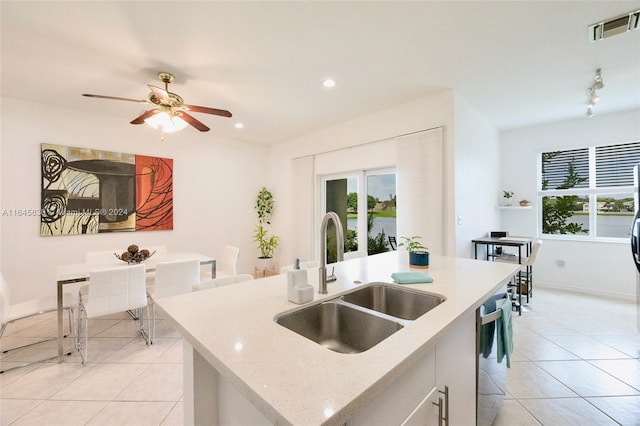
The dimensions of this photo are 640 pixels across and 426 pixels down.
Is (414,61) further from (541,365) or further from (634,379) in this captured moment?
(634,379)

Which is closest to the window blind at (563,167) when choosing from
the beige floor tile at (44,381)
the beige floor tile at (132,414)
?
the beige floor tile at (132,414)

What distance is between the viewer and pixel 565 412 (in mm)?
1706

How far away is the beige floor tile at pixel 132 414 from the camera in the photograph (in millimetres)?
1610

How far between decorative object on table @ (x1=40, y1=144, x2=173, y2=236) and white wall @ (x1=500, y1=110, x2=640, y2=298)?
19.0ft

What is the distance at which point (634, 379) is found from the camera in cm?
201

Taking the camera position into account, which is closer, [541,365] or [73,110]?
[541,365]

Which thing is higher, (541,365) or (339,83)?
(339,83)

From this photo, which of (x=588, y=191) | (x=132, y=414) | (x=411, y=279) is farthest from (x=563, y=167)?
(x=132, y=414)

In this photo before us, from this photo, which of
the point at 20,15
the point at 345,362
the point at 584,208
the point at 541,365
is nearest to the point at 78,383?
the point at 345,362

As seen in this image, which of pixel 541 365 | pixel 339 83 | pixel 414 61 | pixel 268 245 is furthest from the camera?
pixel 268 245

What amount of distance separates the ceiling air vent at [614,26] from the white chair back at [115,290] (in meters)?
4.22

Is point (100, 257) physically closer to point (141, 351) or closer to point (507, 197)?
point (141, 351)

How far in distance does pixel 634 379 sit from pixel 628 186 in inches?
126

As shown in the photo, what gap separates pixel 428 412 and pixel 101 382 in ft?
7.72
